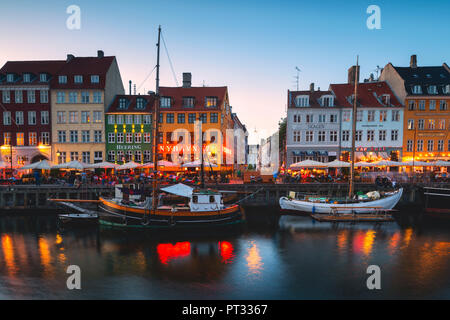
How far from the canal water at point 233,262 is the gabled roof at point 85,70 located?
81.9ft

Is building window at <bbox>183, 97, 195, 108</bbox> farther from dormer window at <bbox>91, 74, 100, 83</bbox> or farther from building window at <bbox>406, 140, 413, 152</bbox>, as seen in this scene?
building window at <bbox>406, 140, 413, 152</bbox>

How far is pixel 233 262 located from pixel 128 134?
32921 millimetres

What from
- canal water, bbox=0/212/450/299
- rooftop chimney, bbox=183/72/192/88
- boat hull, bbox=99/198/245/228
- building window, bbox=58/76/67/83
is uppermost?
rooftop chimney, bbox=183/72/192/88


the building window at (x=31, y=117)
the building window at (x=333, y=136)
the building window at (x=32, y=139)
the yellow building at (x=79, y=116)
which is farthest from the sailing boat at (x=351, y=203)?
the building window at (x=31, y=117)

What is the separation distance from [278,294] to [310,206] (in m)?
16.4

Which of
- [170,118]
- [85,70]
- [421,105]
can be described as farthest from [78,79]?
[421,105]

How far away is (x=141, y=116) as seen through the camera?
149 ft

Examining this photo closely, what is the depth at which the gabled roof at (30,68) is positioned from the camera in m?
45.5

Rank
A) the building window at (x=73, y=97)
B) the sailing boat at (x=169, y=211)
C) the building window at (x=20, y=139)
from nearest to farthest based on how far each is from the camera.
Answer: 1. the sailing boat at (x=169, y=211)
2. the building window at (x=20, y=139)
3. the building window at (x=73, y=97)

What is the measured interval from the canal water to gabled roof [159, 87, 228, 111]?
2504 cm

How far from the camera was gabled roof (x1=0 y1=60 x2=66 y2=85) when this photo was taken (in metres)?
45.5

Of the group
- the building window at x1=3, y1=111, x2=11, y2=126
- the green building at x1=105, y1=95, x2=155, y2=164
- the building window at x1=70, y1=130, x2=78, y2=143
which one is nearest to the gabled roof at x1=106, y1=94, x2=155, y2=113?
the green building at x1=105, y1=95, x2=155, y2=164

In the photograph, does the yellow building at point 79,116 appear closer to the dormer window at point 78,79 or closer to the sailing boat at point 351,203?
the dormer window at point 78,79

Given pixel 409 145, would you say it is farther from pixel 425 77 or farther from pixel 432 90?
pixel 425 77
